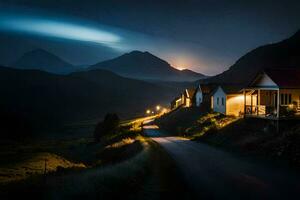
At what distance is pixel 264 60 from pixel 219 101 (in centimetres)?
12956

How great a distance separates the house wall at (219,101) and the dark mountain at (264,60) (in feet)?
283

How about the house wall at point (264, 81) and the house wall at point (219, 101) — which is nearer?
the house wall at point (264, 81)

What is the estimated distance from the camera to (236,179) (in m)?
14.7

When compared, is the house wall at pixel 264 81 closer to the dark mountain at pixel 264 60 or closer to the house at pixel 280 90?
the house at pixel 280 90

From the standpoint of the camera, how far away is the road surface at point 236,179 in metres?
12.0

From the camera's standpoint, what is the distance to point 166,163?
20234 mm

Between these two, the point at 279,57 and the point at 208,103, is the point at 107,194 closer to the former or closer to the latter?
the point at 208,103

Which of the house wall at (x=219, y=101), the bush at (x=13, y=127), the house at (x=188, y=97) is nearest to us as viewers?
the house wall at (x=219, y=101)

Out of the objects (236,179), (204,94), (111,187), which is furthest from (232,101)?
(111,187)

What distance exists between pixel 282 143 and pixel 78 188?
620 inches

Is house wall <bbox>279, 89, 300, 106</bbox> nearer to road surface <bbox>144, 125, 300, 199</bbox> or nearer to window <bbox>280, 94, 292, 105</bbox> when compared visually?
window <bbox>280, 94, 292, 105</bbox>

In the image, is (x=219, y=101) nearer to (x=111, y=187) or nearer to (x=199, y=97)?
(x=199, y=97)

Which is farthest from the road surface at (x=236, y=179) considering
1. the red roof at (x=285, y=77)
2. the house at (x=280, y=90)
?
the red roof at (x=285, y=77)

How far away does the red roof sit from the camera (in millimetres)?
31047
